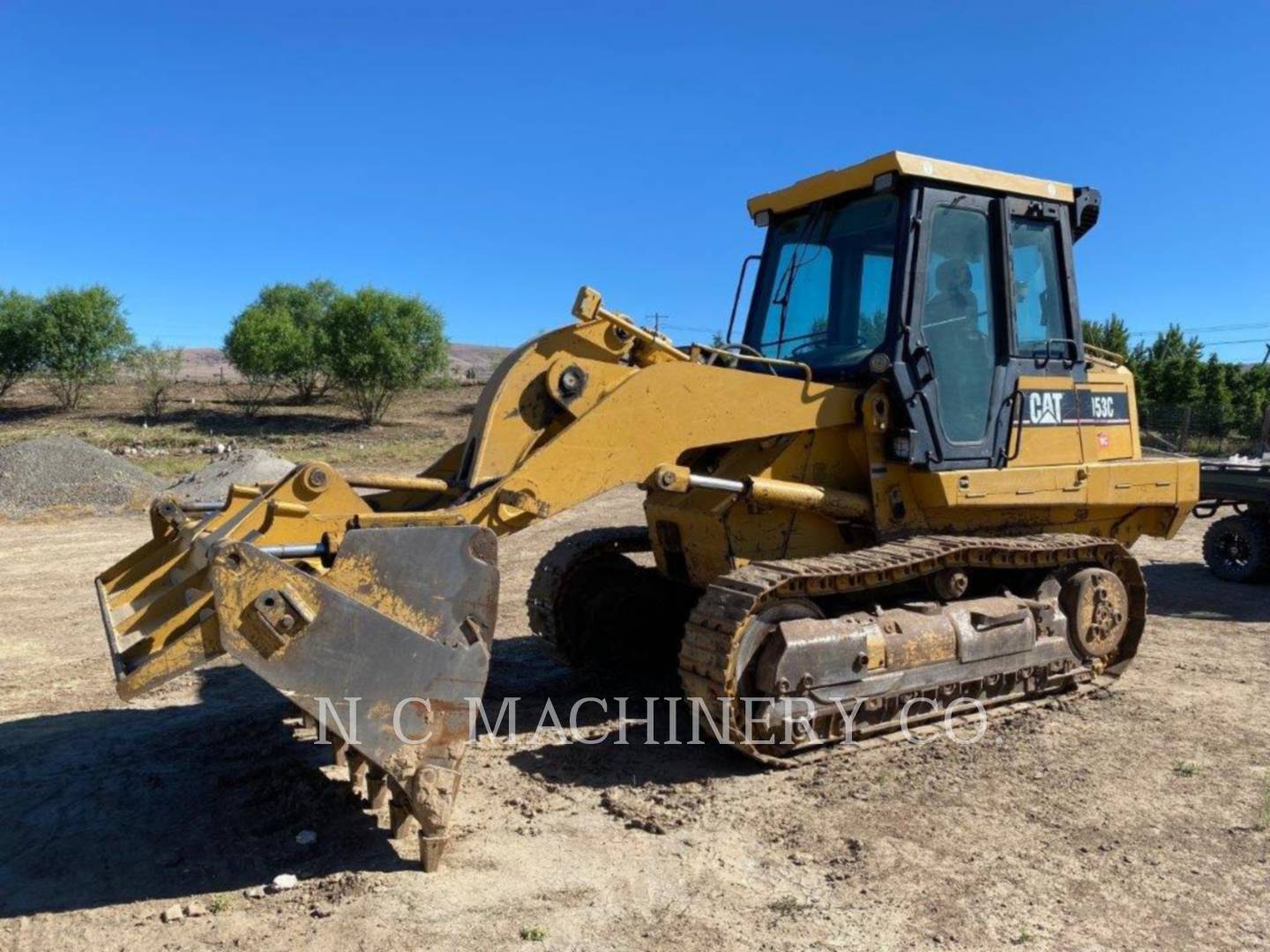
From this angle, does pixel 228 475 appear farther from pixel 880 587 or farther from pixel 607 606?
pixel 880 587

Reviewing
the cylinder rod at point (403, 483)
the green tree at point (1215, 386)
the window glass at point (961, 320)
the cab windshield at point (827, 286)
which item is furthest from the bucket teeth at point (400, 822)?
the green tree at point (1215, 386)

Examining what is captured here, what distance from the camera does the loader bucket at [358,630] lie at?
3.74m

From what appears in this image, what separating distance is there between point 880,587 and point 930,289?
180 centimetres

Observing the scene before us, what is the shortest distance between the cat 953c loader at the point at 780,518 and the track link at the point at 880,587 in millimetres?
21

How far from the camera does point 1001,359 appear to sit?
6.13 m

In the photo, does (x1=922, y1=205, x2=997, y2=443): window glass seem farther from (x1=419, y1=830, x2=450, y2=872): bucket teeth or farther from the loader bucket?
(x1=419, y1=830, x2=450, y2=872): bucket teeth

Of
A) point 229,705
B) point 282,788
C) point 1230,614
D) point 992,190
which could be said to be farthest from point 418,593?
point 1230,614

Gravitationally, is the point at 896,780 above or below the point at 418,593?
below

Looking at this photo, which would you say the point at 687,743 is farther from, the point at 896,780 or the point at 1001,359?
the point at 1001,359

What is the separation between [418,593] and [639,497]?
14362 millimetres

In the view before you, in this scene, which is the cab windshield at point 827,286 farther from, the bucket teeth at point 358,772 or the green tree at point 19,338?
the green tree at point 19,338

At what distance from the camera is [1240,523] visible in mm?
11023

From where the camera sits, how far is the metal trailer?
1048 cm

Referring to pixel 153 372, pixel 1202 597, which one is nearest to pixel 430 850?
pixel 1202 597
